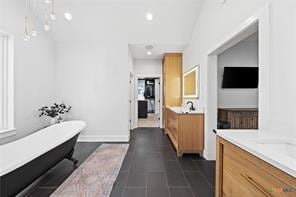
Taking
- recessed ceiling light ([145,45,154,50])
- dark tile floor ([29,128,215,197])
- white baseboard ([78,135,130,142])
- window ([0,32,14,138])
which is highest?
recessed ceiling light ([145,45,154,50])

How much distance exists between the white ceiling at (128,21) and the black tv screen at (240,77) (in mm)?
1499

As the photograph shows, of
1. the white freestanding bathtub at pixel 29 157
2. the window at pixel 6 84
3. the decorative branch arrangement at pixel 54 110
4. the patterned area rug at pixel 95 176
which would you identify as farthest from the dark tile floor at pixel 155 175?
the window at pixel 6 84

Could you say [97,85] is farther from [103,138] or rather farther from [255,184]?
[255,184]

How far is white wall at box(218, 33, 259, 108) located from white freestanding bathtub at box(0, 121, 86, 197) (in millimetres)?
3428

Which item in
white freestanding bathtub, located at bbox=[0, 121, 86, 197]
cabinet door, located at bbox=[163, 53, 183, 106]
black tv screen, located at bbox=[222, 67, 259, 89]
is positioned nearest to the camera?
white freestanding bathtub, located at bbox=[0, 121, 86, 197]

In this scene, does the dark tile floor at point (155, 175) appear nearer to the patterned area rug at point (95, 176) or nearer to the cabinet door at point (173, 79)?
the patterned area rug at point (95, 176)

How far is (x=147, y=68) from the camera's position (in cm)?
746

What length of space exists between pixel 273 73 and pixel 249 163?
2.99 feet

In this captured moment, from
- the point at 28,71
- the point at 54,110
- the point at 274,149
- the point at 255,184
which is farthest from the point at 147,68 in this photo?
the point at 255,184

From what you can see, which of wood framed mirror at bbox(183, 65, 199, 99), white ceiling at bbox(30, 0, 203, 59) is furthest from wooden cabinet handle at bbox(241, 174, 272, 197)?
white ceiling at bbox(30, 0, 203, 59)

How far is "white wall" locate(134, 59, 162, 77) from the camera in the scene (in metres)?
7.43

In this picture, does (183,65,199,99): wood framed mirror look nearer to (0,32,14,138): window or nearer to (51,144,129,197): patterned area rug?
(51,144,129,197): patterned area rug

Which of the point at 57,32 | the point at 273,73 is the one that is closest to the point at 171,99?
the point at 57,32

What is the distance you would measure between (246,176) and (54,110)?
471 centimetres
